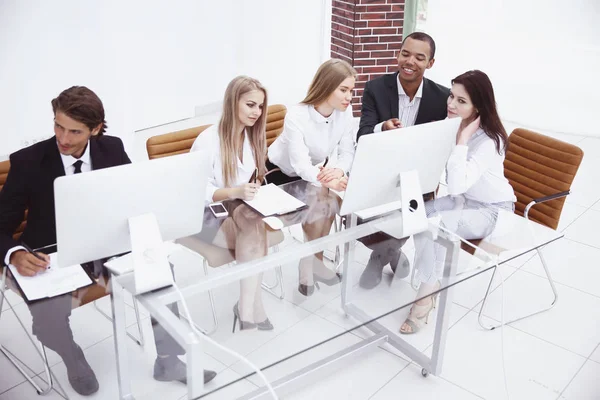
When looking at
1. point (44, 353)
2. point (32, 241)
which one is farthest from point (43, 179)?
point (44, 353)

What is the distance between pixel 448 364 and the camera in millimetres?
2914

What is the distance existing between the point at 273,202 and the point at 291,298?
2.04 ft

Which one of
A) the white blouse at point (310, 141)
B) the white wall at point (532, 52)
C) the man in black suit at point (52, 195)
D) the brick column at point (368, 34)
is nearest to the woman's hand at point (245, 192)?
the white blouse at point (310, 141)

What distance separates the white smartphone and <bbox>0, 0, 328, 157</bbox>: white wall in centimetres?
264

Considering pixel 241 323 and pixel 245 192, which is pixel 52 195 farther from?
pixel 241 323

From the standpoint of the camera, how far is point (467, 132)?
297 centimetres

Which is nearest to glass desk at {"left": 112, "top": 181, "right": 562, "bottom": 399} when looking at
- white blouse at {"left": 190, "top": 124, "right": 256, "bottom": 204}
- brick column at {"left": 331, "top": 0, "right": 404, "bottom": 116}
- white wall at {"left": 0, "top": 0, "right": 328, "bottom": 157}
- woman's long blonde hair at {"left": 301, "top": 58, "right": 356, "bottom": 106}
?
white blouse at {"left": 190, "top": 124, "right": 256, "bottom": 204}

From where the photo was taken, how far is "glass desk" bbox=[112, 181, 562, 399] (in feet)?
6.44

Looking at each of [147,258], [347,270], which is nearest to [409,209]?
[347,270]

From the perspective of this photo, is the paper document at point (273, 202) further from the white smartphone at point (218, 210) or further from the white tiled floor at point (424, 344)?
the white tiled floor at point (424, 344)

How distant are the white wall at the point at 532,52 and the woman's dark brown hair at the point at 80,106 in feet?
15.5

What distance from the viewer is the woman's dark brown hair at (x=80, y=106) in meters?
2.47

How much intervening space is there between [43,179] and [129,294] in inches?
29.8

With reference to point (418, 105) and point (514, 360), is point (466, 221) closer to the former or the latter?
point (514, 360)
